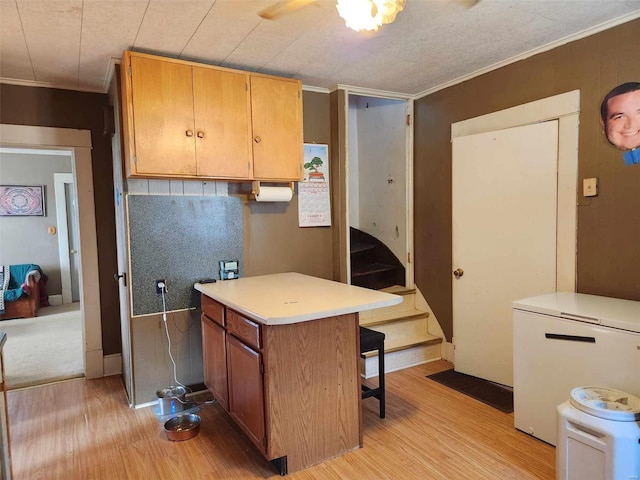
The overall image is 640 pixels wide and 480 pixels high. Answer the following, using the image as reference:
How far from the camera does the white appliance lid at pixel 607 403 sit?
5.66 feet

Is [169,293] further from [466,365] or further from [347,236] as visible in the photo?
[466,365]

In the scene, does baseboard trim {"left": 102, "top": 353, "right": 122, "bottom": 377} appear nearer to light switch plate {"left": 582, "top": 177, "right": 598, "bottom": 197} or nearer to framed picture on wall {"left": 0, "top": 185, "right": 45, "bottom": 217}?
light switch plate {"left": 582, "top": 177, "right": 598, "bottom": 197}

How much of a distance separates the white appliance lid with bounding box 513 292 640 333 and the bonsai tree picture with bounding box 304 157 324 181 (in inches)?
71.5

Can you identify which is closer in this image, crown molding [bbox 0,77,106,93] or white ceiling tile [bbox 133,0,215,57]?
white ceiling tile [bbox 133,0,215,57]

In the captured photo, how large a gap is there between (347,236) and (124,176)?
5.65 feet

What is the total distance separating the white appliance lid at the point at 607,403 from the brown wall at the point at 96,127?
3.28 m

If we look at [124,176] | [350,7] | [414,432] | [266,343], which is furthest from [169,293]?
[350,7]

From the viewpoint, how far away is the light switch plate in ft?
8.21

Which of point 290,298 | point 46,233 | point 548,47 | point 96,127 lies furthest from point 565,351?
point 46,233

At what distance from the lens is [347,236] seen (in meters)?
3.50

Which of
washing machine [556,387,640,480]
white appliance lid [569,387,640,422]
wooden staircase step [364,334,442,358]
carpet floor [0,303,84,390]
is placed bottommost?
carpet floor [0,303,84,390]

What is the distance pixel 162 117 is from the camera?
2.62m

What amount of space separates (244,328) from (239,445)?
0.73m

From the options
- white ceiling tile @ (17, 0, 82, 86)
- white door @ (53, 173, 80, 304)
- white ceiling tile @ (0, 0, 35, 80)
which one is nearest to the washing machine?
white ceiling tile @ (17, 0, 82, 86)
